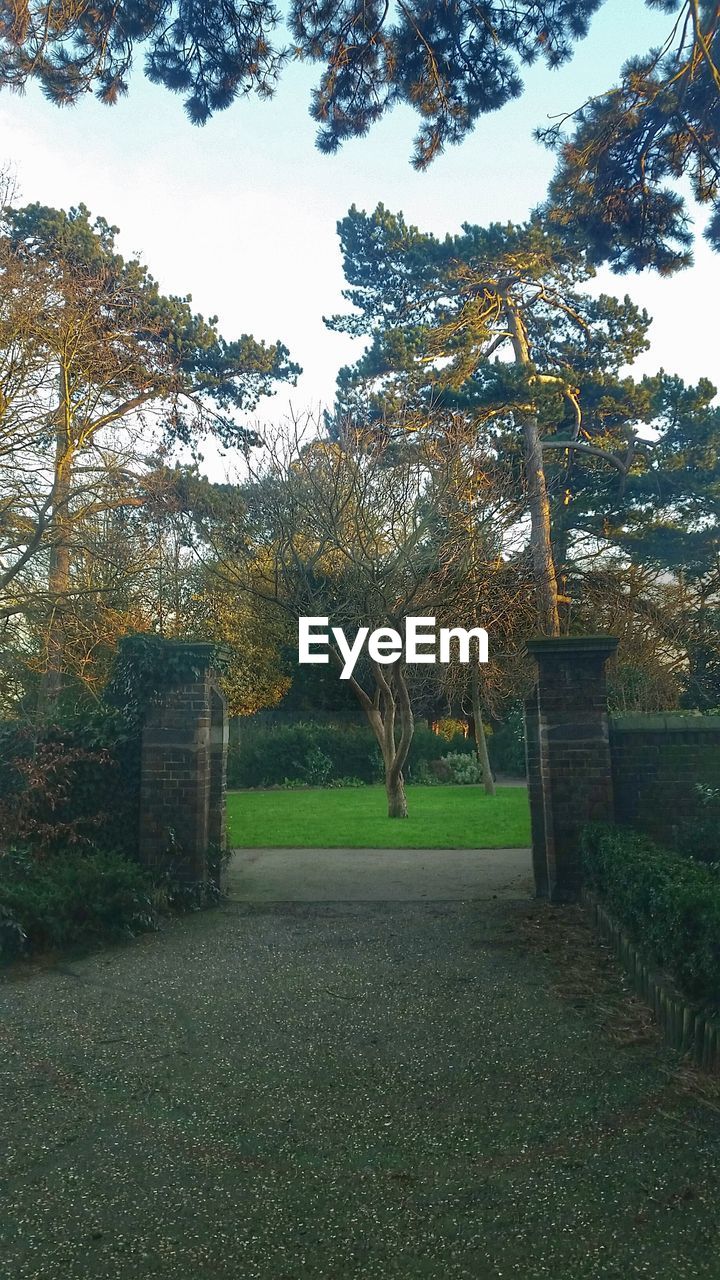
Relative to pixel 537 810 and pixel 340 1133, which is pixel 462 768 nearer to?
pixel 537 810

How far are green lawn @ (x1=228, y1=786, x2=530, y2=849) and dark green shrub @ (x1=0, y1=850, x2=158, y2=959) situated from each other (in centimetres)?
406

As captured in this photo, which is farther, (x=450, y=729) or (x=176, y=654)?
(x=450, y=729)

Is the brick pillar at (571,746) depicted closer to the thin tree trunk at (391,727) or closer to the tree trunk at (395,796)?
the thin tree trunk at (391,727)

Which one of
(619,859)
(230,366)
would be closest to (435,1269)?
(619,859)

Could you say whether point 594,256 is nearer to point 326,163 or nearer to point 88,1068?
point 326,163

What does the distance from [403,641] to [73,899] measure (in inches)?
397

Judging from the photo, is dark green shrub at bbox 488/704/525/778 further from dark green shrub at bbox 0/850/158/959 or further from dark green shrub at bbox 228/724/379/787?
dark green shrub at bbox 0/850/158/959

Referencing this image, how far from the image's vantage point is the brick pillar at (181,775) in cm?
787

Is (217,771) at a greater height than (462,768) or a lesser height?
greater

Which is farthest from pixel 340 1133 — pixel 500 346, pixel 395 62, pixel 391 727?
pixel 500 346

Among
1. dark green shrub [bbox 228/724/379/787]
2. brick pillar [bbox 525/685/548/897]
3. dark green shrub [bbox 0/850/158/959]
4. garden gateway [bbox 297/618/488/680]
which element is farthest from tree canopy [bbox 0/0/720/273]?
dark green shrub [bbox 228/724/379/787]

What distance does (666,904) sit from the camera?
4.41 metres

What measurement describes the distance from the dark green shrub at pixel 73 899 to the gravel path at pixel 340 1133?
586 millimetres

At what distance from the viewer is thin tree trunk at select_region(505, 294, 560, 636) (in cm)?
1811
